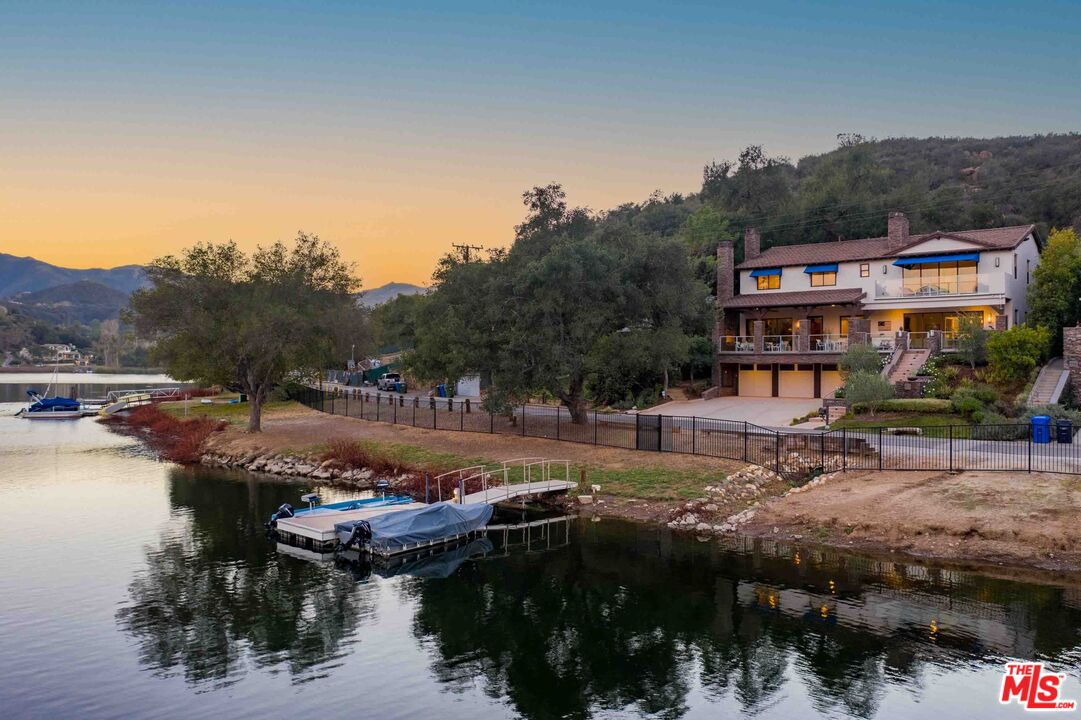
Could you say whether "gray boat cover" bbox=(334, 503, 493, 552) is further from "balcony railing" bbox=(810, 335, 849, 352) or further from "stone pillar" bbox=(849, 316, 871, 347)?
"balcony railing" bbox=(810, 335, 849, 352)

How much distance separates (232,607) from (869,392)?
30.7m

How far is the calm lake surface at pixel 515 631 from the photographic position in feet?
46.5

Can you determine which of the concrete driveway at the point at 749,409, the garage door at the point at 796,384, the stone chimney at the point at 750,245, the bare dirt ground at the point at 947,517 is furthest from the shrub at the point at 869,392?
the stone chimney at the point at 750,245

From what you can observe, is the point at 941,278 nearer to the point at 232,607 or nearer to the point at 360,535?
the point at 360,535

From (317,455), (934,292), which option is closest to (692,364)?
(934,292)

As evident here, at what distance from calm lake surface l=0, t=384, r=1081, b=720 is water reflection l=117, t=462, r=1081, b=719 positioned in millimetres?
63

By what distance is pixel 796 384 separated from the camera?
51.4 metres

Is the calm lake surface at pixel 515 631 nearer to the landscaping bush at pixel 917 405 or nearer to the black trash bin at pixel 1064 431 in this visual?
the black trash bin at pixel 1064 431

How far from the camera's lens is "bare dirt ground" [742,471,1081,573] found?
2170cm

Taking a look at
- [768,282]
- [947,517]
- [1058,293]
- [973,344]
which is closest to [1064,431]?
[947,517]

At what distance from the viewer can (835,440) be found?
1252 inches

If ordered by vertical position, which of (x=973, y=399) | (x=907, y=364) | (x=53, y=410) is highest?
(x=907, y=364)

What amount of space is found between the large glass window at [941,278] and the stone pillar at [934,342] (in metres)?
4.89

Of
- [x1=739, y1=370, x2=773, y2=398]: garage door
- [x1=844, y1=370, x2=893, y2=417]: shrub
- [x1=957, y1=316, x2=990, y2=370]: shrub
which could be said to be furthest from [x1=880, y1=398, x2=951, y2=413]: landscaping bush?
[x1=739, y1=370, x2=773, y2=398]: garage door
